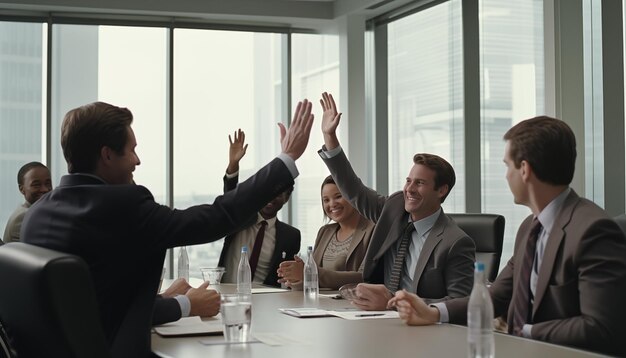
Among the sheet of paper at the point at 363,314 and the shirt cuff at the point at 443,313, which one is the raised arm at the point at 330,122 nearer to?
the sheet of paper at the point at 363,314

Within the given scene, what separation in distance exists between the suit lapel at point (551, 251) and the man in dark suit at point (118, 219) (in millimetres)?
817

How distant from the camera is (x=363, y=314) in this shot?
2.88m

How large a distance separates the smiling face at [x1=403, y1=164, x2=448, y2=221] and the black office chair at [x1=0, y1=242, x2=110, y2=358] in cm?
206

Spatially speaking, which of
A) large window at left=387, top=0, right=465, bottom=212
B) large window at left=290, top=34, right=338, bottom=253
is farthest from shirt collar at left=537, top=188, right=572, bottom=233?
large window at left=290, top=34, right=338, bottom=253

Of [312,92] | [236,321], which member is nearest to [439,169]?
[236,321]

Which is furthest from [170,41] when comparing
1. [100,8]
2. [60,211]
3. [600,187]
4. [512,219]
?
[60,211]

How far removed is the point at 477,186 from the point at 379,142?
163cm

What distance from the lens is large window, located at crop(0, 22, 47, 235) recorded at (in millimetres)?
7516

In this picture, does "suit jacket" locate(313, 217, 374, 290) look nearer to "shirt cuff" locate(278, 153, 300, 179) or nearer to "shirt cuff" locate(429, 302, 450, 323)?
"shirt cuff" locate(429, 302, 450, 323)

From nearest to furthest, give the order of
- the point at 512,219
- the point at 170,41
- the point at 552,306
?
the point at 552,306 → the point at 512,219 → the point at 170,41

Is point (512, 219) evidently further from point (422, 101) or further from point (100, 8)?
point (100, 8)

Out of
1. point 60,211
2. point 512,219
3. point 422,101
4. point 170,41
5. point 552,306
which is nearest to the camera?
point 60,211

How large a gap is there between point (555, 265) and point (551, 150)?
38 centimetres

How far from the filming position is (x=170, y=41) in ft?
26.0
